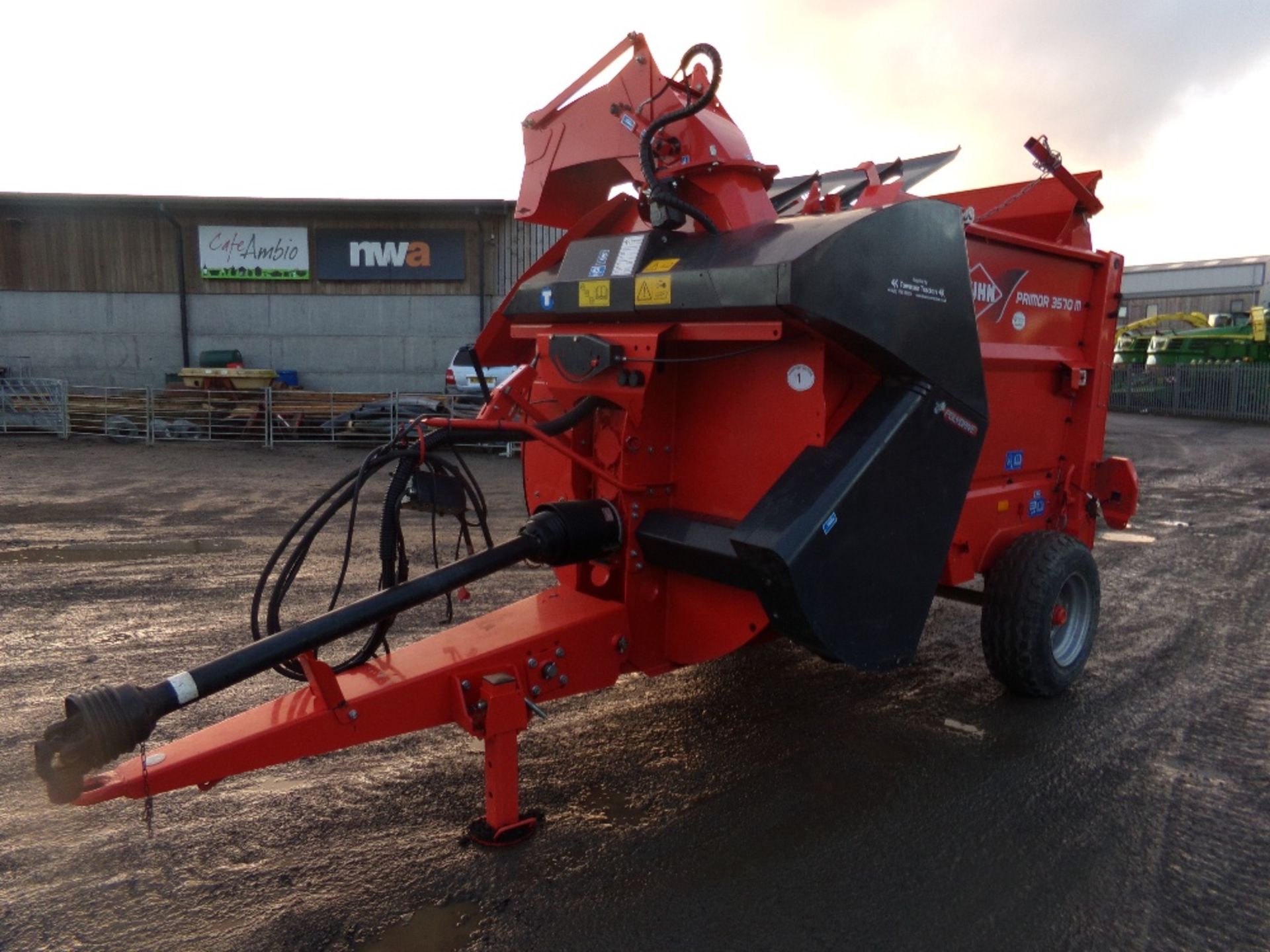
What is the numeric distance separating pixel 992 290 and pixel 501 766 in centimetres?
299

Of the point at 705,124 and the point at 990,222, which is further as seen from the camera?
the point at 990,222

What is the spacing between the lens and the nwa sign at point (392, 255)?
20.6 m

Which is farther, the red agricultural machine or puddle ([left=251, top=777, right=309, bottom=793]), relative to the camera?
puddle ([left=251, top=777, right=309, bottom=793])

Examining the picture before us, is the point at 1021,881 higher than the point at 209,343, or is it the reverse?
the point at 209,343

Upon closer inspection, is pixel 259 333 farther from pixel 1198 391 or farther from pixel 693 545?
pixel 1198 391

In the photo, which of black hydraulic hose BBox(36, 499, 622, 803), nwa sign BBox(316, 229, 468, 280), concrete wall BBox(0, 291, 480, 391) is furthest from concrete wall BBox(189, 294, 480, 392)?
black hydraulic hose BBox(36, 499, 622, 803)

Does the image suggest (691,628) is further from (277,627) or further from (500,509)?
(500,509)

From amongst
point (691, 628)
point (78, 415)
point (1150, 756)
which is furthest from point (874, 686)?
point (78, 415)

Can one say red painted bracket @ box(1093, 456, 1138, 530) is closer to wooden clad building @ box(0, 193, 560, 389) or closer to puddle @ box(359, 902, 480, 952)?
puddle @ box(359, 902, 480, 952)

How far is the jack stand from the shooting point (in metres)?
3.13

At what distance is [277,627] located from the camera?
315 cm

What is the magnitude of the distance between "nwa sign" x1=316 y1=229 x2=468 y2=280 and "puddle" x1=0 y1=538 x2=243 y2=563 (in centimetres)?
1347

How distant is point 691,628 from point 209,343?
20134 millimetres

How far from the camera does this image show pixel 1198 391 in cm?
2444
